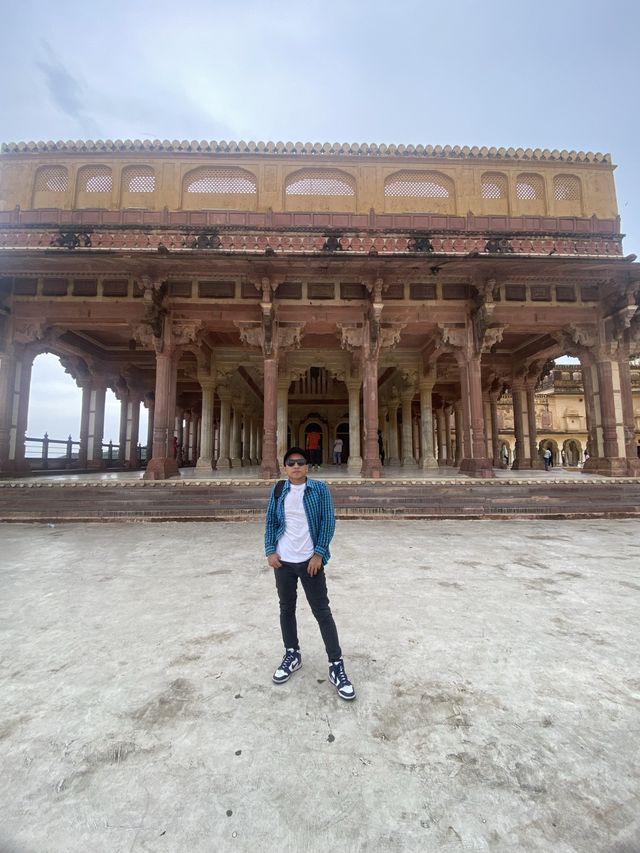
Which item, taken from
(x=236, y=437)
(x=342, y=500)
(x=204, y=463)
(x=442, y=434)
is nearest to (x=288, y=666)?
(x=342, y=500)

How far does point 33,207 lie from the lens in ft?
37.7

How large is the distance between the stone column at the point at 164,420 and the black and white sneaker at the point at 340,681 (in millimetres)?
8158

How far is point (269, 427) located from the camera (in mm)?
9625

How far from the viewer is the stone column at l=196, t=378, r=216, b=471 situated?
46.4ft

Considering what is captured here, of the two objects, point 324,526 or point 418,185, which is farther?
point 418,185

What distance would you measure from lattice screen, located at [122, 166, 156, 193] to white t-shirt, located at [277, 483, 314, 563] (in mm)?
12655

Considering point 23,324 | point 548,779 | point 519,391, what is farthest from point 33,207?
point 519,391

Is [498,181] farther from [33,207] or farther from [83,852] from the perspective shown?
[83,852]

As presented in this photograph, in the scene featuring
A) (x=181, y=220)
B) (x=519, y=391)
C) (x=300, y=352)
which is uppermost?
(x=181, y=220)

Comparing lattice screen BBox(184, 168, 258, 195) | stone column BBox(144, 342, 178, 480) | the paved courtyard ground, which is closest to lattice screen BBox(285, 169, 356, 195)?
lattice screen BBox(184, 168, 258, 195)

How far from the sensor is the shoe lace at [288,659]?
2211mm

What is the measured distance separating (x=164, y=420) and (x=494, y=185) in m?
11.9

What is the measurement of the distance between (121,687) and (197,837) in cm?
108

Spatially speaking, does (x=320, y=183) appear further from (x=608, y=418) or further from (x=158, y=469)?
(x=608, y=418)
